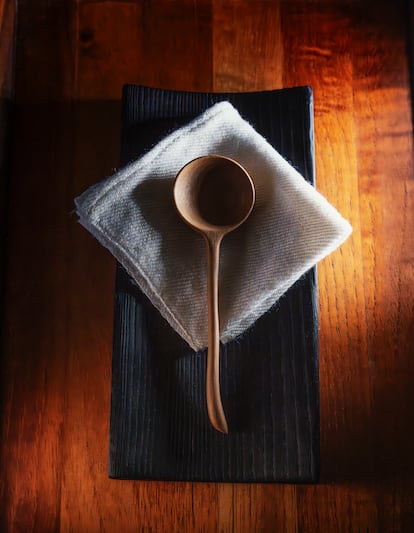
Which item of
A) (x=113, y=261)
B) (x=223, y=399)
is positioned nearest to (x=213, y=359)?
(x=223, y=399)

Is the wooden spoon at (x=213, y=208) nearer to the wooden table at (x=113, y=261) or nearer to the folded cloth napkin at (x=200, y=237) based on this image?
the folded cloth napkin at (x=200, y=237)

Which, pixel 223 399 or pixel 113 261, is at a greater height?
pixel 113 261

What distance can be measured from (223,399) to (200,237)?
0.49 feet

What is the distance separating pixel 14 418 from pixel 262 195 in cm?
38

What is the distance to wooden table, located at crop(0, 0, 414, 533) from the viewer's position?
619 millimetres

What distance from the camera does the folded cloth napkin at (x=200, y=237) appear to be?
1.66 ft

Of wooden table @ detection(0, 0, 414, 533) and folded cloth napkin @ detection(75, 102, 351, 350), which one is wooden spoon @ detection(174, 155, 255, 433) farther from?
wooden table @ detection(0, 0, 414, 533)

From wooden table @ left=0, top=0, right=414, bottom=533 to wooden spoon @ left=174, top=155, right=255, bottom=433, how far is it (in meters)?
0.18

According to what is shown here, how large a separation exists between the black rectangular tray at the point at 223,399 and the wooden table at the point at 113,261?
0.43 feet

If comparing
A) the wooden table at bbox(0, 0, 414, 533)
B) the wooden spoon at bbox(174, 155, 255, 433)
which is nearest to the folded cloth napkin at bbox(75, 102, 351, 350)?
the wooden spoon at bbox(174, 155, 255, 433)

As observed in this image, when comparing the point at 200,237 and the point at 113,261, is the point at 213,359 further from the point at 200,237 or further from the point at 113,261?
the point at 113,261

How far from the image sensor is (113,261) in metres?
0.66

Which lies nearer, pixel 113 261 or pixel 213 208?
pixel 213 208

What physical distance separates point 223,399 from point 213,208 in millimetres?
174
